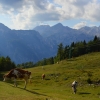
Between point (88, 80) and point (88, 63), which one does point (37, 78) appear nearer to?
point (88, 80)

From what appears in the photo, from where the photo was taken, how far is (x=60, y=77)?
213ft

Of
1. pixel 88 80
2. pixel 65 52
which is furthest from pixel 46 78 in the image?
pixel 65 52

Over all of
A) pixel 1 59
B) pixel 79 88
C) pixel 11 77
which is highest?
pixel 1 59

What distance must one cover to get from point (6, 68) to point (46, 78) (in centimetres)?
6123

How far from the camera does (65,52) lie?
160 metres

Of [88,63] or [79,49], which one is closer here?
[88,63]

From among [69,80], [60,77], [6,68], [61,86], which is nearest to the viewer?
[61,86]

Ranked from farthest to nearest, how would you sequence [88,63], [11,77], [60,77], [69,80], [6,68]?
[6,68]
[88,63]
[60,77]
[69,80]
[11,77]

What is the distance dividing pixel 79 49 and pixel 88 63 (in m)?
64.7

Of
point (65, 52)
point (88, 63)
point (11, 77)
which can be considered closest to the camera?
point (11, 77)

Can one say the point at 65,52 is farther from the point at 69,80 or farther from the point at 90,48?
Answer: the point at 69,80

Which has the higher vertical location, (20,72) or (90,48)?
(90,48)

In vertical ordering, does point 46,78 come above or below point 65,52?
below

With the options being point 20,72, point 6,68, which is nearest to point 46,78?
point 20,72
